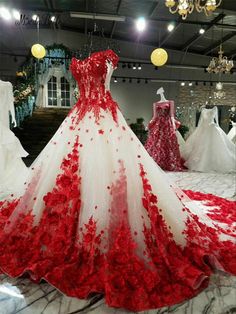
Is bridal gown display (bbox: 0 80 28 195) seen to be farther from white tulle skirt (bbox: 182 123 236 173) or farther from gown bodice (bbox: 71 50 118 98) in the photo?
white tulle skirt (bbox: 182 123 236 173)

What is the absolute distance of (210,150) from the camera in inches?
259

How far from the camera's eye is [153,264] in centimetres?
182

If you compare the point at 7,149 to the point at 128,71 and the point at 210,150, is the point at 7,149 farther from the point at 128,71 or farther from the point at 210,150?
the point at 128,71

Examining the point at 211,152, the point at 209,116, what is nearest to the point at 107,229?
the point at 211,152

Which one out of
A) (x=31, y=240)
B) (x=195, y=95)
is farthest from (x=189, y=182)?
(x=195, y=95)

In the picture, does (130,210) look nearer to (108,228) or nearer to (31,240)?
(108,228)

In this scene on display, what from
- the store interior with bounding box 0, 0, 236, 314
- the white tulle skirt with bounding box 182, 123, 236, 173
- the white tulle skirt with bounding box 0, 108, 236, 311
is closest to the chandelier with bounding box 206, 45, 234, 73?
the store interior with bounding box 0, 0, 236, 314

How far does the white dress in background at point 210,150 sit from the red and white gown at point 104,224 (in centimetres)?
408

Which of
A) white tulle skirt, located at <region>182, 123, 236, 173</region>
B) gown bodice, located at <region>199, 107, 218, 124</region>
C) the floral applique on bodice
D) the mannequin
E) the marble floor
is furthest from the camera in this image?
gown bodice, located at <region>199, 107, 218, 124</region>

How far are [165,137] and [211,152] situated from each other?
109 centimetres

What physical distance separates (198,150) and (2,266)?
18.3 ft

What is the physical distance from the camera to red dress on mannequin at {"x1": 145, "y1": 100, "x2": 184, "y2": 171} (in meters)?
6.62

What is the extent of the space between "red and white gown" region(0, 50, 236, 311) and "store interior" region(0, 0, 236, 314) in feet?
0.34

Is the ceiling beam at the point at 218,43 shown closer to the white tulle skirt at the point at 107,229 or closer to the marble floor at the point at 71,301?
the white tulle skirt at the point at 107,229
